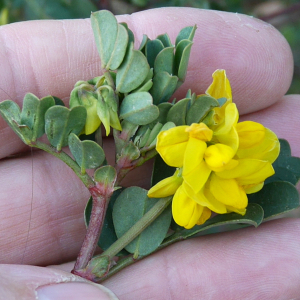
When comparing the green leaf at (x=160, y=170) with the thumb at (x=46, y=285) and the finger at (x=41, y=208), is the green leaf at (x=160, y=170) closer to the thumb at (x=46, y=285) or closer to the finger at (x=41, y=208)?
the finger at (x=41, y=208)

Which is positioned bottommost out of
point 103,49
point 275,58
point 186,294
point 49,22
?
point 186,294

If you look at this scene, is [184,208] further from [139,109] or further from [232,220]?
[139,109]

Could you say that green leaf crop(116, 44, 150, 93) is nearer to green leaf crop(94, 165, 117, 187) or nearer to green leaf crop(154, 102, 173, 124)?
green leaf crop(154, 102, 173, 124)

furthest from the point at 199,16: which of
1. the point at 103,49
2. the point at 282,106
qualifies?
the point at 103,49

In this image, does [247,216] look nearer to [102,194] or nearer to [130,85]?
[102,194]

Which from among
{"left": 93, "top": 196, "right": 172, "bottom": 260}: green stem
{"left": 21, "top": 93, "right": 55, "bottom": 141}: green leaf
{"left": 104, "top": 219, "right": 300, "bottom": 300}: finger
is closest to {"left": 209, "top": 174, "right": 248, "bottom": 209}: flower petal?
{"left": 93, "top": 196, "right": 172, "bottom": 260}: green stem

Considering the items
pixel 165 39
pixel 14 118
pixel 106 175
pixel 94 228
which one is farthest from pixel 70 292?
pixel 165 39

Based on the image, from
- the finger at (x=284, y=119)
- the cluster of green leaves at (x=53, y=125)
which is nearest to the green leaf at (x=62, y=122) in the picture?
the cluster of green leaves at (x=53, y=125)
